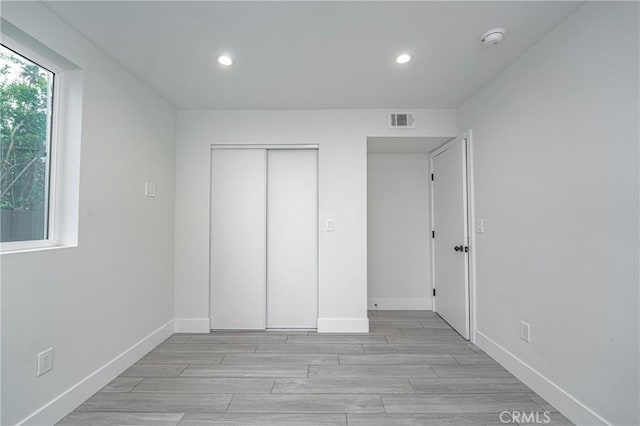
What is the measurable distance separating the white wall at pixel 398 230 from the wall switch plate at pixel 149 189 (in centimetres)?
261

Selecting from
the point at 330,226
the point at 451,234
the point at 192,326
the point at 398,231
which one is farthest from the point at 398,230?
the point at 192,326

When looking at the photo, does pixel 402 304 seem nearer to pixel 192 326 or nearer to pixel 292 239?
pixel 292 239

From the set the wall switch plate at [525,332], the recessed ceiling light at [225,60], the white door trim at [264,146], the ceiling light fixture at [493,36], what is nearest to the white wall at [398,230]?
the white door trim at [264,146]

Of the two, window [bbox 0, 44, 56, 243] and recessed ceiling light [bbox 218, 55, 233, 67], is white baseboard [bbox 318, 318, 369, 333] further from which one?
recessed ceiling light [bbox 218, 55, 233, 67]

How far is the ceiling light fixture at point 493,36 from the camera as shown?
5.77 feet

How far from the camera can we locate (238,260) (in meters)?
3.03

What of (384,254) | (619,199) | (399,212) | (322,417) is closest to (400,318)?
(384,254)

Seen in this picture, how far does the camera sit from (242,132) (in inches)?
120

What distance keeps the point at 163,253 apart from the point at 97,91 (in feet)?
5.07

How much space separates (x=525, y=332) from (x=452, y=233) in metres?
1.21

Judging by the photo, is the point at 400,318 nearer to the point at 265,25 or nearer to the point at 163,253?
the point at 163,253

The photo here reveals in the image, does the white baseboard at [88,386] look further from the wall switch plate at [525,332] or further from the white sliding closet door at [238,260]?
the wall switch plate at [525,332]

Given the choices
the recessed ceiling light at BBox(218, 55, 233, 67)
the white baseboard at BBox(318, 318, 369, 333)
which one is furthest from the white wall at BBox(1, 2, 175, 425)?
the white baseboard at BBox(318, 318, 369, 333)

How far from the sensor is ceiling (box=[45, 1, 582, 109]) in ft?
5.24
